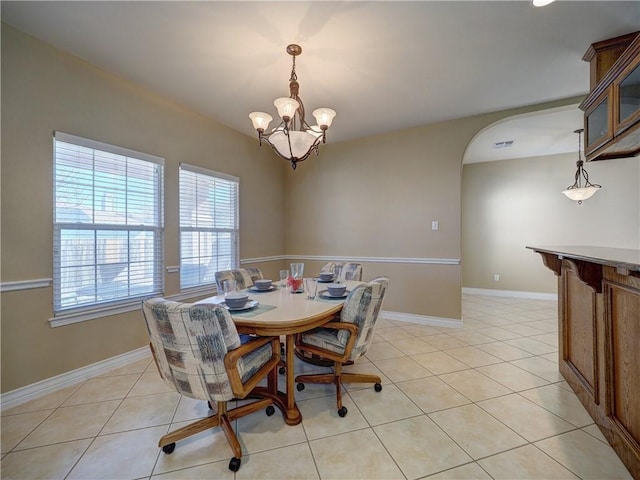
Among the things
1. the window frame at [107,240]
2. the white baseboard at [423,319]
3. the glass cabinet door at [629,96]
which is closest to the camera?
the glass cabinet door at [629,96]

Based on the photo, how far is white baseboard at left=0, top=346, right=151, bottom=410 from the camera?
1.94 metres

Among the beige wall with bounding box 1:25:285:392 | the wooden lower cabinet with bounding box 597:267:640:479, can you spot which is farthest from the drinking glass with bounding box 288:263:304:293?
the wooden lower cabinet with bounding box 597:267:640:479

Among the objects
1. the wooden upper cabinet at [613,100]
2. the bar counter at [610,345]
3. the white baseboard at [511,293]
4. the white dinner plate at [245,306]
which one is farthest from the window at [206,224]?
the white baseboard at [511,293]

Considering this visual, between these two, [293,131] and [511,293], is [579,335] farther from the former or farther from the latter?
[511,293]

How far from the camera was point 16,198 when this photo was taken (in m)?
1.95

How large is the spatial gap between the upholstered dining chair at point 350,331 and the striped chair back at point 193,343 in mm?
692

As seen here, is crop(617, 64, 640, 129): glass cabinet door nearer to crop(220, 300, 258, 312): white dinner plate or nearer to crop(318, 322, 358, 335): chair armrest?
crop(318, 322, 358, 335): chair armrest

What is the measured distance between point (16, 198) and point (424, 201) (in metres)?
4.11

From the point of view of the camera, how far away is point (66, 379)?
2211 millimetres

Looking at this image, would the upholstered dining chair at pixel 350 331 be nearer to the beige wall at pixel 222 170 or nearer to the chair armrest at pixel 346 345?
the chair armrest at pixel 346 345

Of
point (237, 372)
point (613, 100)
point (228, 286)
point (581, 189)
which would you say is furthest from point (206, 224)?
point (581, 189)

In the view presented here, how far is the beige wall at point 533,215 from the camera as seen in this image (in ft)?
14.5

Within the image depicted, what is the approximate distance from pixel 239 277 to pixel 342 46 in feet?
7.34

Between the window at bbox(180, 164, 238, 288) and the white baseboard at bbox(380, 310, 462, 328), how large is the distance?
2.36 metres
